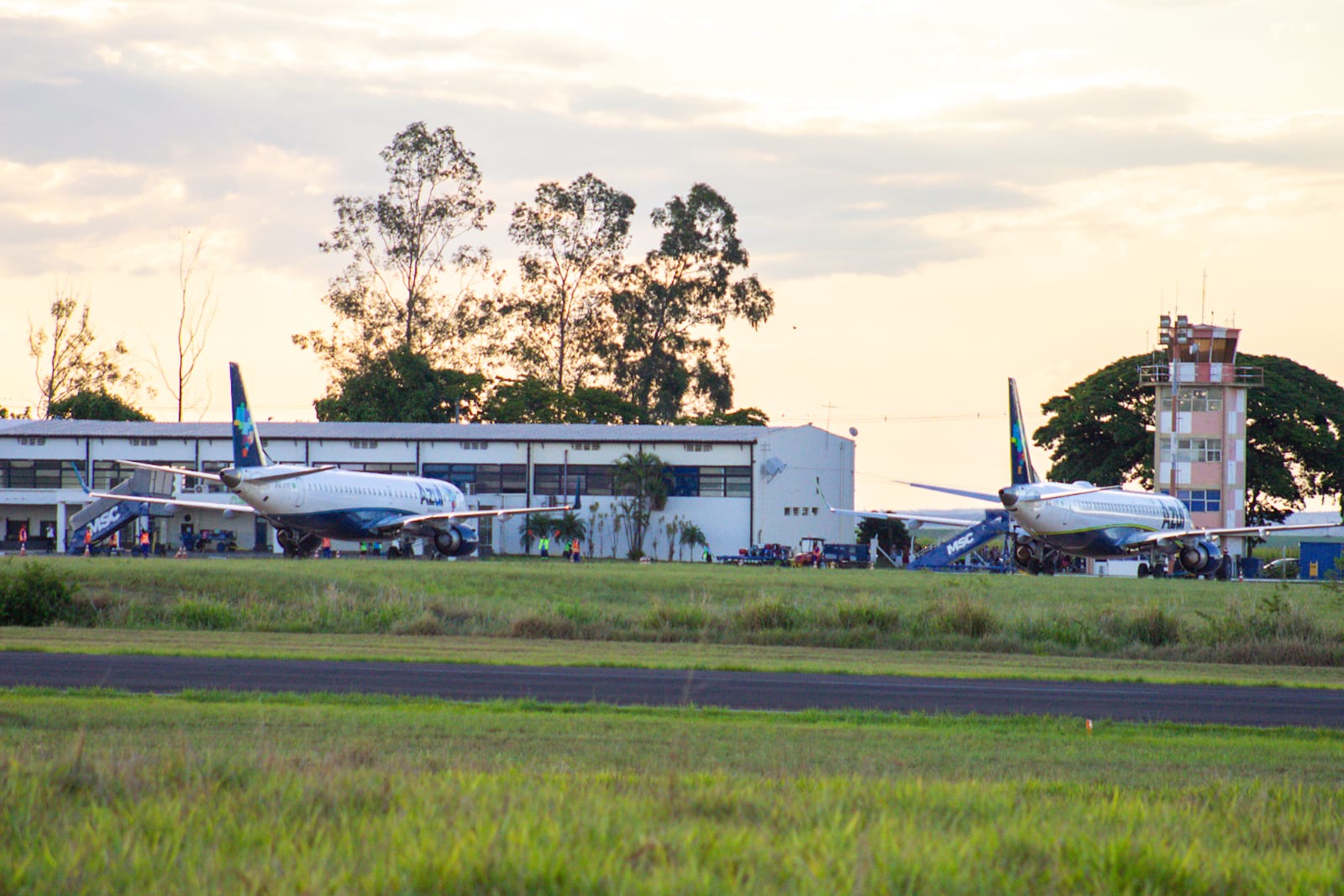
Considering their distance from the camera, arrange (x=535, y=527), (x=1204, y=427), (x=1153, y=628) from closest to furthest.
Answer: (x=1153, y=628) < (x=535, y=527) < (x=1204, y=427)

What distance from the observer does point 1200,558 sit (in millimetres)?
65938

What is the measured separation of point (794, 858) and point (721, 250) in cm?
9140

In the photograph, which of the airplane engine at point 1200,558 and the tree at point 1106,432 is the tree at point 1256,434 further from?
the airplane engine at point 1200,558

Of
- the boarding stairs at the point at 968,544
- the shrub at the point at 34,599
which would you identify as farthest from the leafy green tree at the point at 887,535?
the shrub at the point at 34,599

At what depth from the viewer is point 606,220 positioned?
9719cm

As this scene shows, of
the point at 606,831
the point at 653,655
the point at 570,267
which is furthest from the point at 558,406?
the point at 606,831

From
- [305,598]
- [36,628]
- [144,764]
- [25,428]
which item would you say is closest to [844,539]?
[25,428]

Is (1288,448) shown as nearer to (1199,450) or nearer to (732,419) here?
(1199,450)

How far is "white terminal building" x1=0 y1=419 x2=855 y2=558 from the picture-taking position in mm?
82312

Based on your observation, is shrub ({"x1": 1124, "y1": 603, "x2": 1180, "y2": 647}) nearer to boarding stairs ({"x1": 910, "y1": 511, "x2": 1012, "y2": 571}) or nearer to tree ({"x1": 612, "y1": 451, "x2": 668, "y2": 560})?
boarding stairs ({"x1": 910, "y1": 511, "x2": 1012, "y2": 571})

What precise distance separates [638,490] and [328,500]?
1022 inches

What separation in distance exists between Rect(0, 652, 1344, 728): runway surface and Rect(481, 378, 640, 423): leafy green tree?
71.0 meters

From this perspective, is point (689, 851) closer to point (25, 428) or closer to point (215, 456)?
point (215, 456)

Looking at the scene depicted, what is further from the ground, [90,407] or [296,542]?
[90,407]
